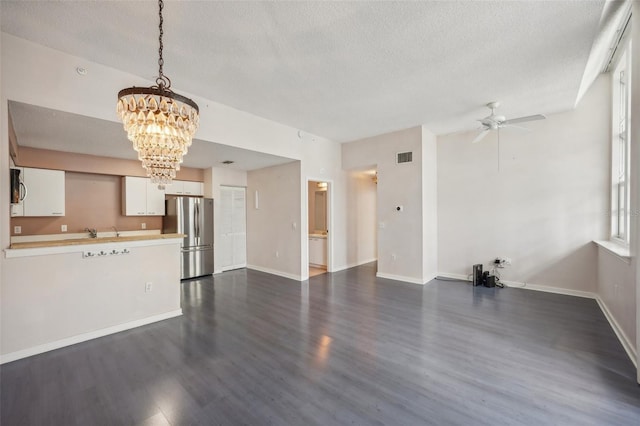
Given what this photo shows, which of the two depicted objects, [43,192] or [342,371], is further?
[43,192]

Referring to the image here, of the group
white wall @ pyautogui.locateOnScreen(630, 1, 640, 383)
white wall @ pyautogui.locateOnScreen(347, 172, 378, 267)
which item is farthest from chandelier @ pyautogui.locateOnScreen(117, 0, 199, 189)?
white wall @ pyautogui.locateOnScreen(347, 172, 378, 267)

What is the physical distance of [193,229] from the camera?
5836 mm

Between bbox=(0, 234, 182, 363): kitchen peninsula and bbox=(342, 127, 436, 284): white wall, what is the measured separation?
12.9 ft

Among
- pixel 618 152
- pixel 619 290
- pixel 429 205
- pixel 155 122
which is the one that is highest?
pixel 618 152

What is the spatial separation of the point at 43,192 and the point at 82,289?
2.41 meters

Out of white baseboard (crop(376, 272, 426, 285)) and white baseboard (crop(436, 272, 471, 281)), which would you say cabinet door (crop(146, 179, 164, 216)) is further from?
white baseboard (crop(436, 272, 471, 281))

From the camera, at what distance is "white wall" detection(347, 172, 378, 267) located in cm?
689

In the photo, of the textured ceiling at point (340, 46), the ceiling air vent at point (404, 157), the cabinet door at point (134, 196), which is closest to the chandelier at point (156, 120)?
the textured ceiling at point (340, 46)

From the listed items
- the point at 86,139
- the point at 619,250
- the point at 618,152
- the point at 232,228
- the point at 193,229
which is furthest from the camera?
the point at 232,228

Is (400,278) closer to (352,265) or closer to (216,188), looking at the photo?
(352,265)

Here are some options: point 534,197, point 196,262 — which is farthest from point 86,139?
point 534,197

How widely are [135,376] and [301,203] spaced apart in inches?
149

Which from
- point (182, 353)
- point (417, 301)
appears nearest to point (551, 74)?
point (417, 301)

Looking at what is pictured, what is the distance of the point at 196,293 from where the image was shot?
15.7 ft
